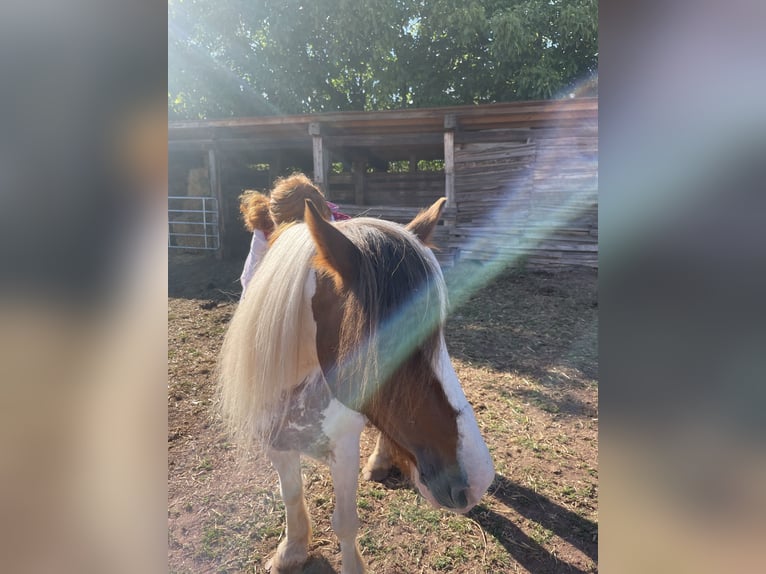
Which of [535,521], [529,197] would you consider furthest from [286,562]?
[529,197]

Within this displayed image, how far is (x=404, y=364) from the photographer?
1.16 meters

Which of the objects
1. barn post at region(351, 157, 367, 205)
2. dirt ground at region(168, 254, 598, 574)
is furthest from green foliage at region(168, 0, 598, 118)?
dirt ground at region(168, 254, 598, 574)

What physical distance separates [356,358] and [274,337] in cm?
47

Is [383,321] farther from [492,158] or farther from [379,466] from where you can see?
[492,158]

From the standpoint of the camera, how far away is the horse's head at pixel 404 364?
3.85ft

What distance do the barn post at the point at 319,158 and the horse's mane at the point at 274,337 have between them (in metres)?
7.33

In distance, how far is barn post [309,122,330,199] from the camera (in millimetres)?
8648

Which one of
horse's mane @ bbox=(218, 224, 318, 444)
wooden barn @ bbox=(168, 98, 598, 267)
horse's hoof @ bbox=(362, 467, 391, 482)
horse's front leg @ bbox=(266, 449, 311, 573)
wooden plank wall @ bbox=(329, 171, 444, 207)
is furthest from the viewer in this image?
wooden plank wall @ bbox=(329, 171, 444, 207)

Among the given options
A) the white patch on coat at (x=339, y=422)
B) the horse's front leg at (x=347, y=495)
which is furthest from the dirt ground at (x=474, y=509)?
the white patch on coat at (x=339, y=422)

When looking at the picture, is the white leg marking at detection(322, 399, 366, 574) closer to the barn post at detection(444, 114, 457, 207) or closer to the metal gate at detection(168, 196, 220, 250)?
the barn post at detection(444, 114, 457, 207)

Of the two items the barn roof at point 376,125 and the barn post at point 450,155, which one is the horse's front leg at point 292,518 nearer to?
the barn roof at point 376,125

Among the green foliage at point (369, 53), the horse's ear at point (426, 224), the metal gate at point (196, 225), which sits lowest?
the horse's ear at point (426, 224)
